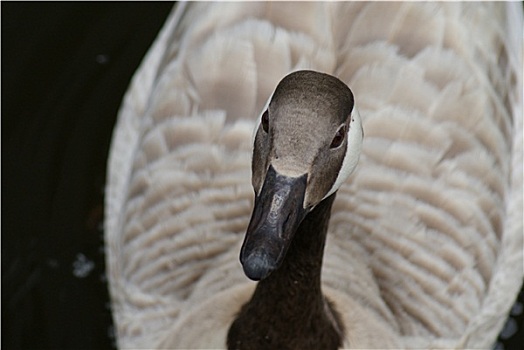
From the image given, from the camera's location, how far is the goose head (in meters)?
2.67

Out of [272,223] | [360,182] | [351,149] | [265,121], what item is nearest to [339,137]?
[351,149]

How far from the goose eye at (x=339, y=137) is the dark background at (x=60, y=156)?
246cm

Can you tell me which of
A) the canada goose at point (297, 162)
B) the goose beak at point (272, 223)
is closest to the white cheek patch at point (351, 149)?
the canada goose at point (297, 162)

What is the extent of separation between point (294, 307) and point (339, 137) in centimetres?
73

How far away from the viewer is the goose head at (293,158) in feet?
8.77

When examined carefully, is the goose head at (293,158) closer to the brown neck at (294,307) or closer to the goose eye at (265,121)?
the goose eye at (265,121)

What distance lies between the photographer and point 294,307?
333 centimetres

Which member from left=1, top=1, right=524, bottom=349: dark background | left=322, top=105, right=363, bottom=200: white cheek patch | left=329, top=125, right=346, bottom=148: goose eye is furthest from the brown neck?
left=1, top=1, right=524, bottom=349: dark background

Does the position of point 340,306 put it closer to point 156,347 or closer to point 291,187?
point 156,347

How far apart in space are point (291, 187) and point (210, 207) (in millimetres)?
1304

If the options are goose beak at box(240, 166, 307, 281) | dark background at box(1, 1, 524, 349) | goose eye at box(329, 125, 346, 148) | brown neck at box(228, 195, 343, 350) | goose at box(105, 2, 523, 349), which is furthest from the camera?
dark background at box(1, 1, 524, 349)

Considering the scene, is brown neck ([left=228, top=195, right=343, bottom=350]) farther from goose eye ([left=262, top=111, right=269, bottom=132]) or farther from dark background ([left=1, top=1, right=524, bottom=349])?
dark background ([left=1, top=1, right=524, bottom=349])

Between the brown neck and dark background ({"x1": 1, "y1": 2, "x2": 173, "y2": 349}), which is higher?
the brown neck

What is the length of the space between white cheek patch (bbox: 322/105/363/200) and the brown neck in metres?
0.24
